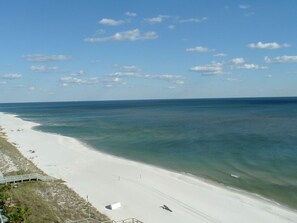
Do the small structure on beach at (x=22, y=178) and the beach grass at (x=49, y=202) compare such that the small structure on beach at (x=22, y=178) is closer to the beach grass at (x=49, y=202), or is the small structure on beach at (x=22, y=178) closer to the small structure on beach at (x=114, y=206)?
the beach grass at (x=49, y=202)

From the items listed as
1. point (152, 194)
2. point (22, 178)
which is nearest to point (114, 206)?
point (152, 194)

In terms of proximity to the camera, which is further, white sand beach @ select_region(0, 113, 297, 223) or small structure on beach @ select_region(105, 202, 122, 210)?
small structure on beach @ select_region(105, 202, 122, 210)

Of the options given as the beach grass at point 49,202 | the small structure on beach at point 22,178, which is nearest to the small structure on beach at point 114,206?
the beach grass at point 49,202

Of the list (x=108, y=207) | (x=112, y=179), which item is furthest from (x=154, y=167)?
(x=108, y=207)

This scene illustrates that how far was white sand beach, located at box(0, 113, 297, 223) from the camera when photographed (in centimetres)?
3156

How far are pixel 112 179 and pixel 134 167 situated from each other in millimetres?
6705

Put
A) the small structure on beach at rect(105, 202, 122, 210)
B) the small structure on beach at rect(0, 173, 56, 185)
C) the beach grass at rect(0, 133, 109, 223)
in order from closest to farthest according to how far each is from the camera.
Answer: the beach grass at rect(0, 133, 109, 223)
the small structure on beach at rect(105, 202, 122, 210)
the small structure on beach at rect(0, 173, 56, 185)

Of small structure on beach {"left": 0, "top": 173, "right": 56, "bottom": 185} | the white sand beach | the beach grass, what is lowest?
the white sand beach

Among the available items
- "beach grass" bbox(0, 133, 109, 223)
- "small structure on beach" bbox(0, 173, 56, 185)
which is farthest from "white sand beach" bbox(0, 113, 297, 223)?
"small structure on beach" bbox(0, 173, 56, 185)

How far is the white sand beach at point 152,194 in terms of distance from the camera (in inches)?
1243

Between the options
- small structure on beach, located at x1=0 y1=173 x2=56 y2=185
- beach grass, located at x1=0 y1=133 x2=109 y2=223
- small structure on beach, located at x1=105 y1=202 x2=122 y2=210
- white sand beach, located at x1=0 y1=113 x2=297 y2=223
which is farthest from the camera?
small structure on beach, located at x1=0 y1=173 x2=56 y2=185

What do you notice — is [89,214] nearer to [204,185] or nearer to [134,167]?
[204,185]

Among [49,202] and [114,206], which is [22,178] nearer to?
[49,202]

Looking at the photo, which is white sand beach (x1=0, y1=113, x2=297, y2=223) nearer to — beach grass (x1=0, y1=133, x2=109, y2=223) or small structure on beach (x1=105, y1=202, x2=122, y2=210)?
small structure on beach (x1=105, y1=202, x2=122, y2=210)
